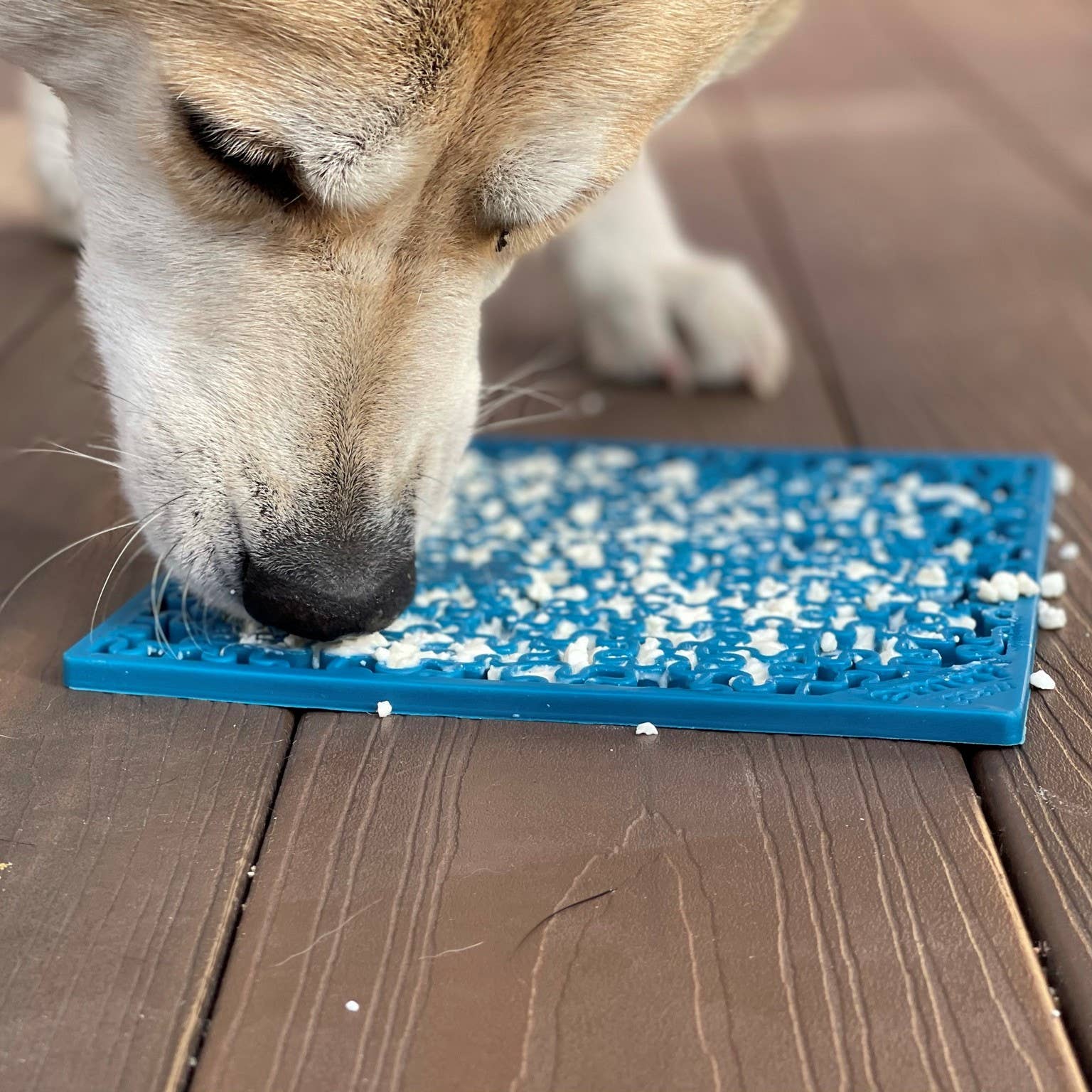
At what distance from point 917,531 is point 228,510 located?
0.74 metres

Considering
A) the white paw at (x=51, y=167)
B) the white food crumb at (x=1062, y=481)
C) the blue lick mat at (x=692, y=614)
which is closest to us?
the blue lick mat at (x=692, y=614)

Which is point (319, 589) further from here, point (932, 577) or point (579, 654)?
point (932, 577)

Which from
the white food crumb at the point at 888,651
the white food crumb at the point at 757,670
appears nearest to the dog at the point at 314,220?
the white food crumb at the point at 757,670

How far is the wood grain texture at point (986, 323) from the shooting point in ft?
3.39

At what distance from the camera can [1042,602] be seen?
1.37 metres

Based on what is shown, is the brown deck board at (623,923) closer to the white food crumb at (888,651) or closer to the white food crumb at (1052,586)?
the white food crumb at (888,651)

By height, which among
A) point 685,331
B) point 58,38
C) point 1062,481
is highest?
point 58,38

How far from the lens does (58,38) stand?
3.94 feet

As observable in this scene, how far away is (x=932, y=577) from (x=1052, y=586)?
12cm

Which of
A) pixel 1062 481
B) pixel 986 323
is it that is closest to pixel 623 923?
pixel 1062 481

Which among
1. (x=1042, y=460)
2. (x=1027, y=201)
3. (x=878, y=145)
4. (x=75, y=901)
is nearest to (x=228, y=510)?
(x=75, y=901)

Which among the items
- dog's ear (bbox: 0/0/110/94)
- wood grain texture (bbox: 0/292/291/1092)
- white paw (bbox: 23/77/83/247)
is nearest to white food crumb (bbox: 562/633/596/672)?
wood grain texture (bbox: 0/292/291/1092)

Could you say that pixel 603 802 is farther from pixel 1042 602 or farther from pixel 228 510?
pixel 1042 602

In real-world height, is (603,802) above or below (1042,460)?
above
